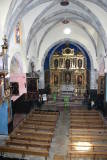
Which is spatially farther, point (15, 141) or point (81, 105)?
point (81, 105)

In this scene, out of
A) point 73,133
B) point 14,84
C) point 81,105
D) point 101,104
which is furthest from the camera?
point 81,105

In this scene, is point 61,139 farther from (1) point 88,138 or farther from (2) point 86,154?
(2) point 86,154

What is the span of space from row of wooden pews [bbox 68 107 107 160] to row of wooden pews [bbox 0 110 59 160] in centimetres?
115

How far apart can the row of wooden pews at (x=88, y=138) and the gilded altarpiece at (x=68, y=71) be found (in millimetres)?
12088

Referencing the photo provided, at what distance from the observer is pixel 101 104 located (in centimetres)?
1764

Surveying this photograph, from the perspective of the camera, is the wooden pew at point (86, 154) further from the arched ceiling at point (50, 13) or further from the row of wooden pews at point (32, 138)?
the arched ceiling at point (50, 13)

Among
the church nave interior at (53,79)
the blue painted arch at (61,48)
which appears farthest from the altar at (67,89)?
the blue painted arch at (61,48)

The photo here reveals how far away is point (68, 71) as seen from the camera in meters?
25.9

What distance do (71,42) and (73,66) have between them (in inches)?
122

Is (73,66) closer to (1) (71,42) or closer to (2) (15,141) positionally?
(1) (71,42)

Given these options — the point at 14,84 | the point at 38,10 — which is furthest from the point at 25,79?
the point at 38,10

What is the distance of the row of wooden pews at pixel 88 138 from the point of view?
816 centimetres

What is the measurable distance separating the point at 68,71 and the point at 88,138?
16.7m

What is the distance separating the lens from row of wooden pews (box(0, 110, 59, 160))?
27.3 feet
